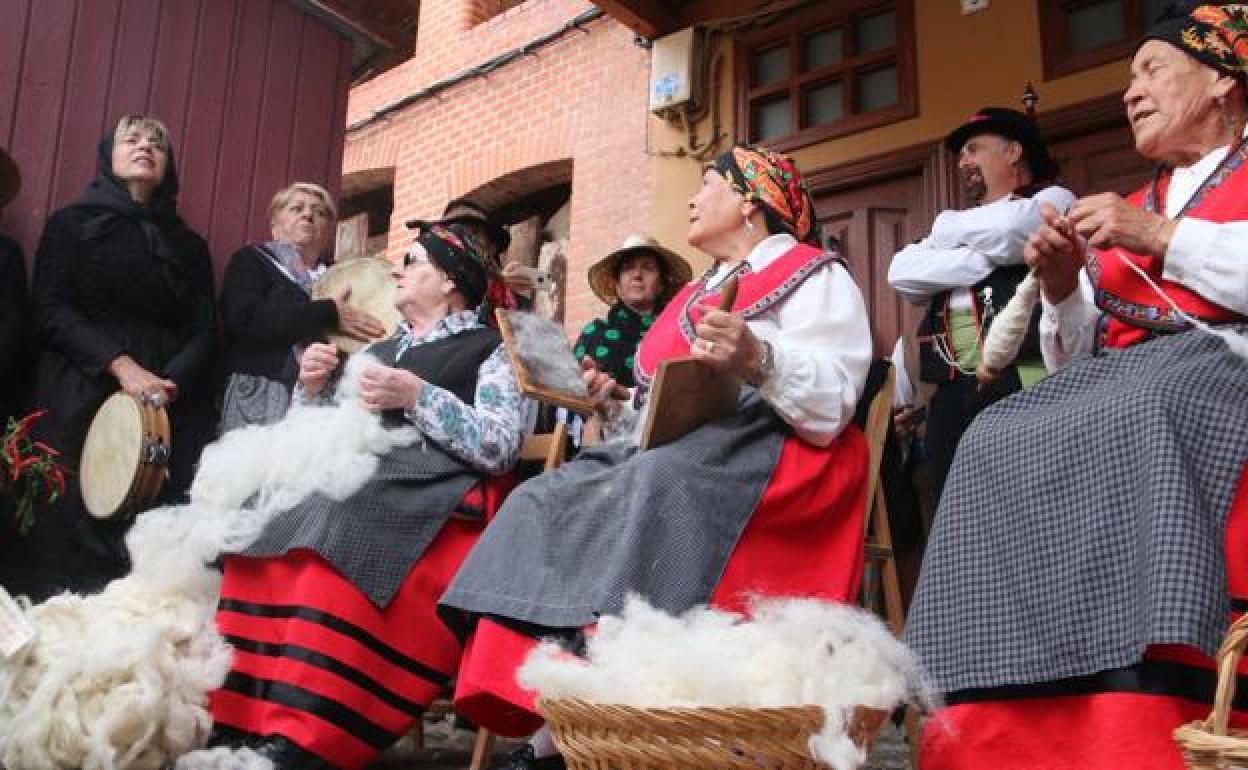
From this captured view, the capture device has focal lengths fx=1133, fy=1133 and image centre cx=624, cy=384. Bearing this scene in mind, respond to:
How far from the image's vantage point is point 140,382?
3.69m

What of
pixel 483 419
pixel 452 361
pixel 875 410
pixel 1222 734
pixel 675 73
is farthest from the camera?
pixel 675 73

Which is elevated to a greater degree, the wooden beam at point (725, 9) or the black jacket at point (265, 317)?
the wooden beam at point (725, 9)

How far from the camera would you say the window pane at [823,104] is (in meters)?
5.72

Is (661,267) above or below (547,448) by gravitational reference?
above

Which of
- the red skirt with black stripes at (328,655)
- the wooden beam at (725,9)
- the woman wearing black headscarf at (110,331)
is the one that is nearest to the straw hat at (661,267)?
the woman wearing black headscarf at (110,331)

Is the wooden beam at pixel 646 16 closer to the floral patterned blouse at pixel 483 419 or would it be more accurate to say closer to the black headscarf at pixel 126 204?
the black headscarf at pixel 126 204

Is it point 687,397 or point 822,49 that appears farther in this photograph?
point 822,49

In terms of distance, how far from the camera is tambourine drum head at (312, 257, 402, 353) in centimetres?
397

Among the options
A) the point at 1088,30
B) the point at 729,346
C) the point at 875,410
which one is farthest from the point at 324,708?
the point at 1088,30

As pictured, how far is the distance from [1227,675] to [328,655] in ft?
6.23

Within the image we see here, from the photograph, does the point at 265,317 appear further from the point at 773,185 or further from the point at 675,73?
the point at 675,73

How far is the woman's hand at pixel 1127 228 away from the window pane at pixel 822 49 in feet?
13.0

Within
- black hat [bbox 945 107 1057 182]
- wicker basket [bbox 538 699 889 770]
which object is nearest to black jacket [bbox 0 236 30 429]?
wicker basket [bbox 538 699 889 770]

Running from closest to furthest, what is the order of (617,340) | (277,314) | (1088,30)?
1. (277,314)
2. (617,340)
3. (1088,30)
